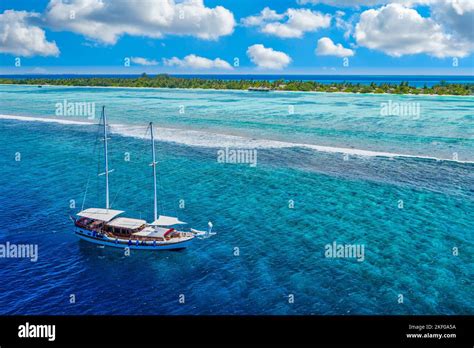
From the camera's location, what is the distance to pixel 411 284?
28.3 metres

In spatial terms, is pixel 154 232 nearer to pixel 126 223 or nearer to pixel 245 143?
pixel 126 223

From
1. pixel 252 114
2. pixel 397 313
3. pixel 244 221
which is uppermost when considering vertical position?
pixel 252 114

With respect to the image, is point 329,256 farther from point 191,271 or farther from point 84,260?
point 84,260

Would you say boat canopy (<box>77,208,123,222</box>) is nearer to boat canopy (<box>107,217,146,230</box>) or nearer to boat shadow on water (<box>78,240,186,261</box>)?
boat canopy (<box>107,217,146,230</box>)

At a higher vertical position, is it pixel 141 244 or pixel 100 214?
pixel 100 214

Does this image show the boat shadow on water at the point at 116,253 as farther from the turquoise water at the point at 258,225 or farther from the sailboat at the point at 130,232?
the sailboat at the point at 130,232

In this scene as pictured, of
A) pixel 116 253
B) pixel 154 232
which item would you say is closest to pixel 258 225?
pixel 154 232

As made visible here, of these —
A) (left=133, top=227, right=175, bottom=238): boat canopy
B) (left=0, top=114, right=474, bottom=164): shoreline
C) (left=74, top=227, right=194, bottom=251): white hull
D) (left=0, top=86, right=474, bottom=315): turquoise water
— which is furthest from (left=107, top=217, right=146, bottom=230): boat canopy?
(left=0, top=114, right=474, bottom=164): shoreline

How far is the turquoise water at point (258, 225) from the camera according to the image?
26688 millimetres

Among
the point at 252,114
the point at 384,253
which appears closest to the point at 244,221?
the point at 384,253

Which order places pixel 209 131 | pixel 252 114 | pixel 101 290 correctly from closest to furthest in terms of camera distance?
pixel 101 290, pixel 209 131, pixel 252 114

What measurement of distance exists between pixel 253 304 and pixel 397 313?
27.8 feet

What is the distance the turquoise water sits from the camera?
87.6ft

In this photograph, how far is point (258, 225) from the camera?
3778 centimetres
